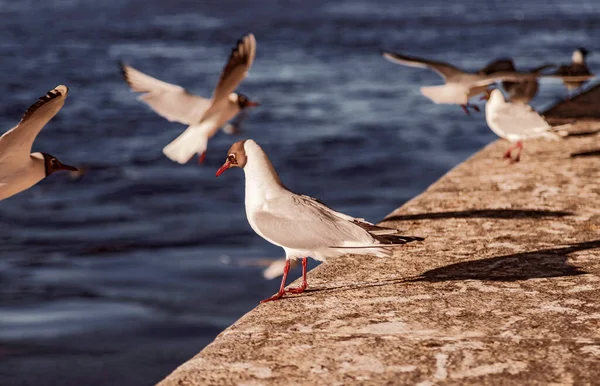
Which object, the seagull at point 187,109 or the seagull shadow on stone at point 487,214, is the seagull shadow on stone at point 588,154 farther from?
the seagull at point 187,109

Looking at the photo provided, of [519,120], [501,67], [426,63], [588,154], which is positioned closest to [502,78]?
[519,120]

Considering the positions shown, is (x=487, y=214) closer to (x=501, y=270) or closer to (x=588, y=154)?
(x=501, y=270)

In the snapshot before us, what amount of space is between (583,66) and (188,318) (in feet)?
24.9

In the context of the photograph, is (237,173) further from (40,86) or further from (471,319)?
(40,86)

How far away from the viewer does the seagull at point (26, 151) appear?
4.75m

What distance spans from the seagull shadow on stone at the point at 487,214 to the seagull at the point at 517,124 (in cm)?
187

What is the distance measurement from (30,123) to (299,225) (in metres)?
1.59

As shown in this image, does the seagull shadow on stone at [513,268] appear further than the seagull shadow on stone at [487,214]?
No

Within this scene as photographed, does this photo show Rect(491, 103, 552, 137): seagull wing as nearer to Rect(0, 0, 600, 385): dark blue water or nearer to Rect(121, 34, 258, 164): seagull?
Rect(121, 34, 258, 164): seagull

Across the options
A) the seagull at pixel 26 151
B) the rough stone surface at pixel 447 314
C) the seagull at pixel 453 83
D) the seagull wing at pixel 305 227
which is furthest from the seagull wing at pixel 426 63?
the seagull wing at pixel 305 227

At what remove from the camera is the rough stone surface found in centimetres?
343

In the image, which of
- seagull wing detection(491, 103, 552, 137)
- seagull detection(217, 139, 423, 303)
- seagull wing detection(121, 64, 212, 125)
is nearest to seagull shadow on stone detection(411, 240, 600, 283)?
seagull detection(217, 139, 423, 303)

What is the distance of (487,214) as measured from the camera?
19.4 ft

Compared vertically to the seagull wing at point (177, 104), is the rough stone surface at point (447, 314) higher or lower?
lower
